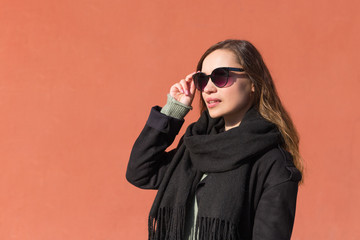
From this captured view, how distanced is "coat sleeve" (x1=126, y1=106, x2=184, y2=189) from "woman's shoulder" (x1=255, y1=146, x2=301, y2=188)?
0.43 meters

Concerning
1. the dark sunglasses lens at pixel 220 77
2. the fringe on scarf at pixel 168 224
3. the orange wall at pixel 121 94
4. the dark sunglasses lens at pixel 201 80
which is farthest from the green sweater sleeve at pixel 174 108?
the orange wall at pixel 121 94

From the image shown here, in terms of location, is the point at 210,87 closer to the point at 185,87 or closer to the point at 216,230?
the point at 185,87

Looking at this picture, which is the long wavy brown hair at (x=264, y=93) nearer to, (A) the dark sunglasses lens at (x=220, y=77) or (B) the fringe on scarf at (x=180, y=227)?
(A) the dark sunglasses lens at (x=220, y=77)

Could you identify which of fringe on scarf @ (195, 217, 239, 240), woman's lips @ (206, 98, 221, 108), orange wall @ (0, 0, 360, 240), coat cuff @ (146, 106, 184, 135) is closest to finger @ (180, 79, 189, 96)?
coat cuff @ (146, 106, 184, 135)

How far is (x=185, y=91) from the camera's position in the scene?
1953 mm

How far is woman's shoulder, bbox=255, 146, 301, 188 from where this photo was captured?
155cm

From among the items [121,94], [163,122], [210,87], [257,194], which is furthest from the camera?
[121,94]

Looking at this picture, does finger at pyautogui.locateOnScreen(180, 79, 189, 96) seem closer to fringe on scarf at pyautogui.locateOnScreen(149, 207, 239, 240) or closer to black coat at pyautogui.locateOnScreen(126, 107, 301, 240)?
black coat at pyautogui.locateOnScreen(126, 107, 301, 240)

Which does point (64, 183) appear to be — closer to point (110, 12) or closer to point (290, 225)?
point (110, 12)

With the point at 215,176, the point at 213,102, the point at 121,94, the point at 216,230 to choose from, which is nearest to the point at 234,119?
the point at 213,102

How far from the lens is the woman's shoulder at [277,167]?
155 cm

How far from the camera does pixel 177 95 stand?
6.50ft

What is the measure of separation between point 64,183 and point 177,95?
2.24 metres

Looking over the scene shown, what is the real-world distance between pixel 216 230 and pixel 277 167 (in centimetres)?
30
